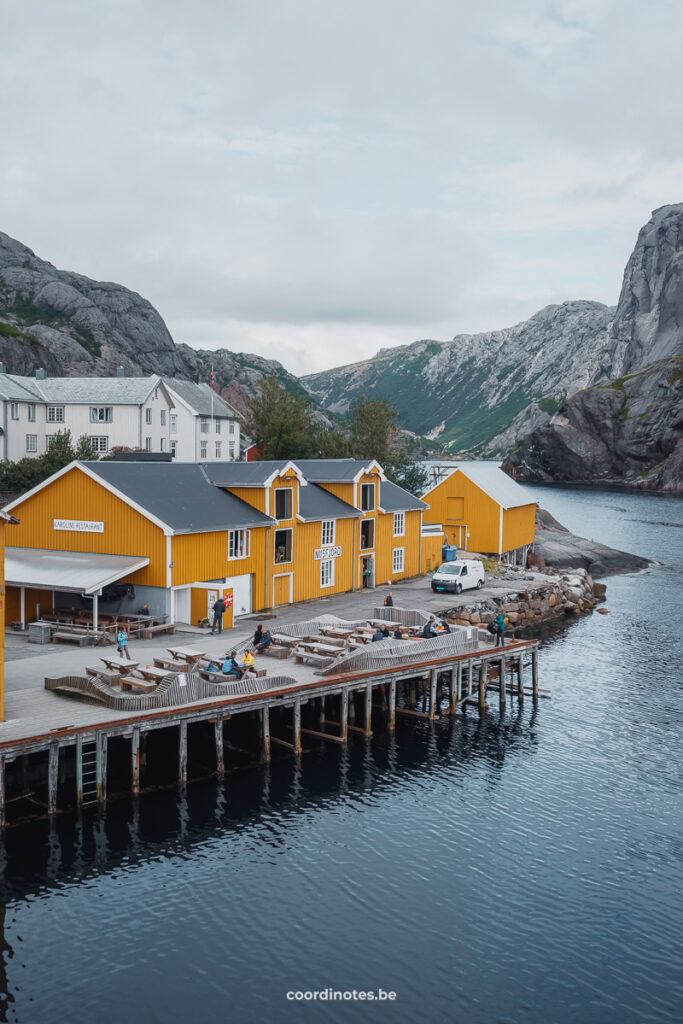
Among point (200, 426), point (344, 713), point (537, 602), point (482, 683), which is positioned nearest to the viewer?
point (344, 713)

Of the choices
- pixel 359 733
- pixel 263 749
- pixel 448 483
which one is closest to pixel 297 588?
pixel 359 733

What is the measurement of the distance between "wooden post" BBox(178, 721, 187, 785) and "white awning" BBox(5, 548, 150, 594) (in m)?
11.3

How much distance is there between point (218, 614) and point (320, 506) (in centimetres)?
1389

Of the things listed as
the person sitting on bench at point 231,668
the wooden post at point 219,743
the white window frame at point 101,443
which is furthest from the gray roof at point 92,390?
the wooden post at point 219,743

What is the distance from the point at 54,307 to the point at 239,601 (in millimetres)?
138993

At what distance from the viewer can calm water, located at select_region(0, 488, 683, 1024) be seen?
19.9 metres

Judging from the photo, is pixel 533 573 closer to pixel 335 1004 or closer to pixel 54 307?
pixel 335 1004

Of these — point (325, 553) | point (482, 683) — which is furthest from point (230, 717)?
point (325, 553)

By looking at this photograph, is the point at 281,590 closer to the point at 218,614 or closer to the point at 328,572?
the point at 328,572

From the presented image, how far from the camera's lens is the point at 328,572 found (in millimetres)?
53781

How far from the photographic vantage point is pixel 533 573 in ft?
227

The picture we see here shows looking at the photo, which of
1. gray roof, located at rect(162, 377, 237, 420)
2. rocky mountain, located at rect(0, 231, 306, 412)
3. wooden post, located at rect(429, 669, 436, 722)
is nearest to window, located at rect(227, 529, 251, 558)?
wooden post, located at rect(429, 669, 436, 722)

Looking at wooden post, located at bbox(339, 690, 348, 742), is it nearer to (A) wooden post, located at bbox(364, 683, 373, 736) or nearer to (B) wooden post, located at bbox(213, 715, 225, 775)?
(A) wooden post, located at bbox(364, 683, 373, 736)

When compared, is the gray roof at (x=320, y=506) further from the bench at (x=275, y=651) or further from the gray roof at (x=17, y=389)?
the gray roof at (x=17, y=389)
